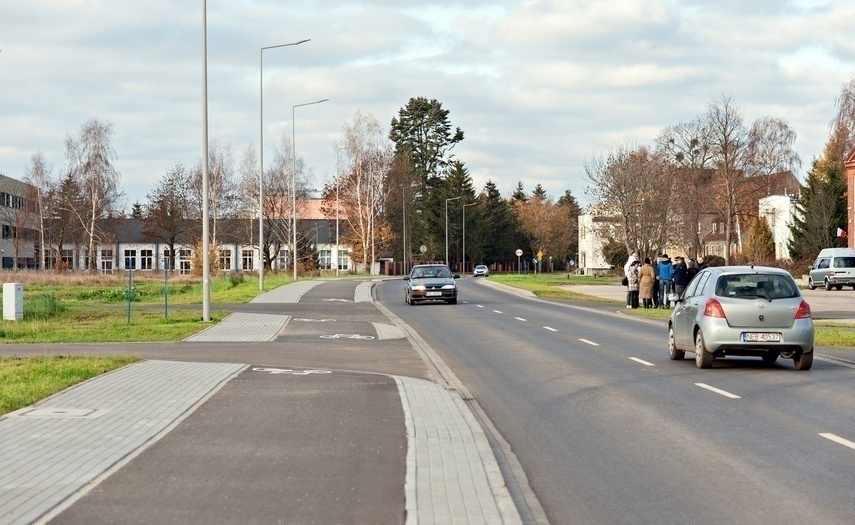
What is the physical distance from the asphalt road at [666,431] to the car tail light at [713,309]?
0.88m

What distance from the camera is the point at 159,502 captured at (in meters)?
6.81

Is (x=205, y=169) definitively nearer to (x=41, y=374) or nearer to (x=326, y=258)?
(x=41, y=374)

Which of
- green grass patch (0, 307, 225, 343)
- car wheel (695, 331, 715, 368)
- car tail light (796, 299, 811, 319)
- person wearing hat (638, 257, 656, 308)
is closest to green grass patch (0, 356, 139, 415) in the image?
green grass patch (0, 307, 225, 343)

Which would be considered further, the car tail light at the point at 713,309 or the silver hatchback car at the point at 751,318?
the car tail light at the point at 713,309

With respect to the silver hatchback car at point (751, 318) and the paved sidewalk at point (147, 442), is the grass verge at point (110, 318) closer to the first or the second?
the paved sidewalk at point (147, 442)

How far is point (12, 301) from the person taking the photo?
26766mm

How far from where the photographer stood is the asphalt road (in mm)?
7113

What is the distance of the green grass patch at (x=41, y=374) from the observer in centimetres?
1222

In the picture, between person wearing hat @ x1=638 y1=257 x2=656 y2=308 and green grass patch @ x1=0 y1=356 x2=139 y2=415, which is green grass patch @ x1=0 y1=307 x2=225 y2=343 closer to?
green grass patch @ x1=0 y1=356 x2=139 y2=415

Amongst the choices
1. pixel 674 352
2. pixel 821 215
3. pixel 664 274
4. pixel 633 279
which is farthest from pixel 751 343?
pixel 821 215

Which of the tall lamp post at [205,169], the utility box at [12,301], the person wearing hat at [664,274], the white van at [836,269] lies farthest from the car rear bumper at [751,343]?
the white van at [836,269]

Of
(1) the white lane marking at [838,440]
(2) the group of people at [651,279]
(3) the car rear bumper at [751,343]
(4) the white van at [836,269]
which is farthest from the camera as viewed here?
(4) the white van at [836,269]

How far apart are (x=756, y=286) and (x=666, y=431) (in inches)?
265

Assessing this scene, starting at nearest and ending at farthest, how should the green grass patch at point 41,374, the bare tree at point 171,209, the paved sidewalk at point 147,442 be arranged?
1. the paved sidewalk at point 147,442
2. the green grass patch at point 41,374
3. the bare tree at point 171,209
